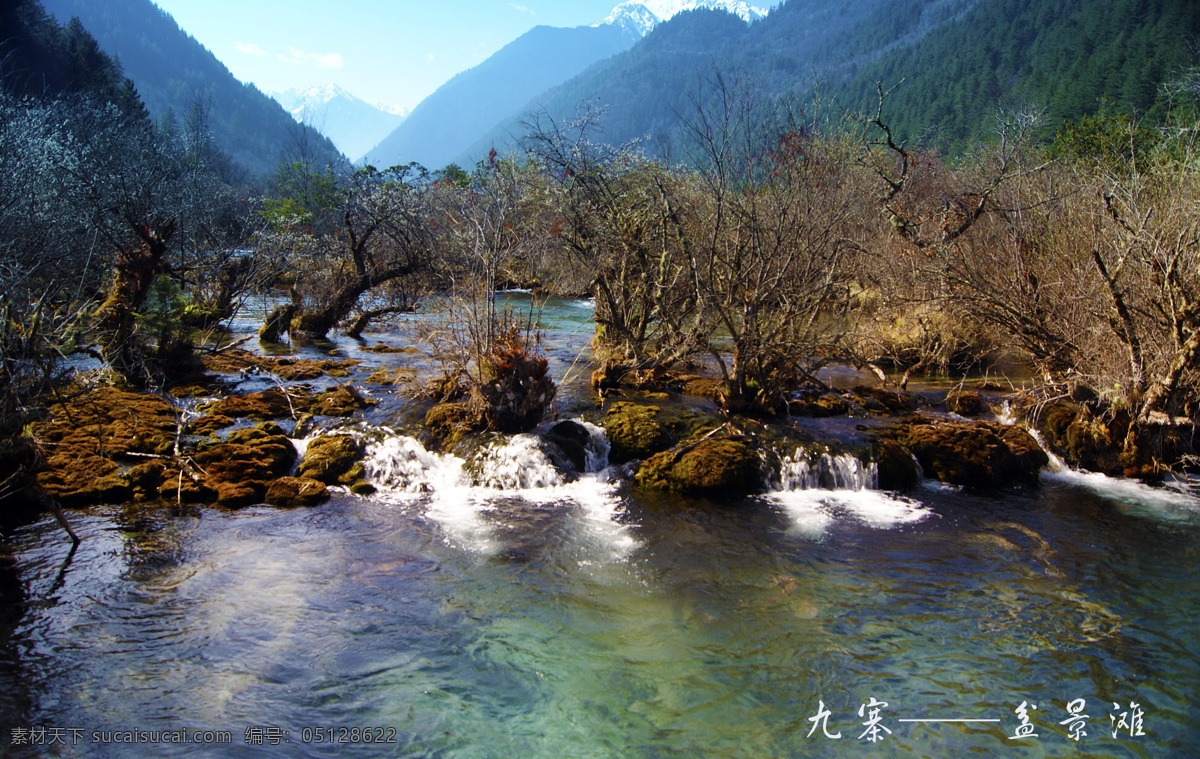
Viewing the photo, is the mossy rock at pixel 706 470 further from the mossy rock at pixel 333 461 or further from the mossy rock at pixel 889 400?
the mossy rock at pixel 333 461

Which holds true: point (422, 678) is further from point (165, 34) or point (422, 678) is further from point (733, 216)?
point (165, 34)

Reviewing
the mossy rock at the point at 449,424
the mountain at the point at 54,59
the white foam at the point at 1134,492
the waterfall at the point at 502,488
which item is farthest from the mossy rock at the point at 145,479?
the mountain at the point at 54,59

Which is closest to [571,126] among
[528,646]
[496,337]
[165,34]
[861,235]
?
[496,337]

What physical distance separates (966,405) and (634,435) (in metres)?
6.77

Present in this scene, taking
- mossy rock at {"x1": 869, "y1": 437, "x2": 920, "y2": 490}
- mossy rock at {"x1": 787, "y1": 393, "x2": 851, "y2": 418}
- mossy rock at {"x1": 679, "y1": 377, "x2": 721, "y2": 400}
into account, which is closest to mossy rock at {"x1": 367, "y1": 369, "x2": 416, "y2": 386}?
mossy rock at {"x1": 679, "y1": 377, "x2": 721, "y2": 400}

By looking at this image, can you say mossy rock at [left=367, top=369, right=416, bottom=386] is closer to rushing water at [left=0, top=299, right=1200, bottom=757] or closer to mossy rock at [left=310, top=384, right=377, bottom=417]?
mossy rock at [left=310, top=384, right=377, bottom=417]

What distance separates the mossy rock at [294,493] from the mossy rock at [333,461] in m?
0.36

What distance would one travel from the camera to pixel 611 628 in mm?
6336

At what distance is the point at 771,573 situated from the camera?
7352 mm

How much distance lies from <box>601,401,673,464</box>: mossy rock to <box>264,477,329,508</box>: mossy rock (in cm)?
444

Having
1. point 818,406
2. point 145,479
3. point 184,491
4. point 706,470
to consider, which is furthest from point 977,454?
point 145,479

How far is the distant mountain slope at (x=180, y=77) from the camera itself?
421ft

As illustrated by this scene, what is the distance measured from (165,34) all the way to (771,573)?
204740 mm

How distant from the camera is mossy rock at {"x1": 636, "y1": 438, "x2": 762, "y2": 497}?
9.76 metres
